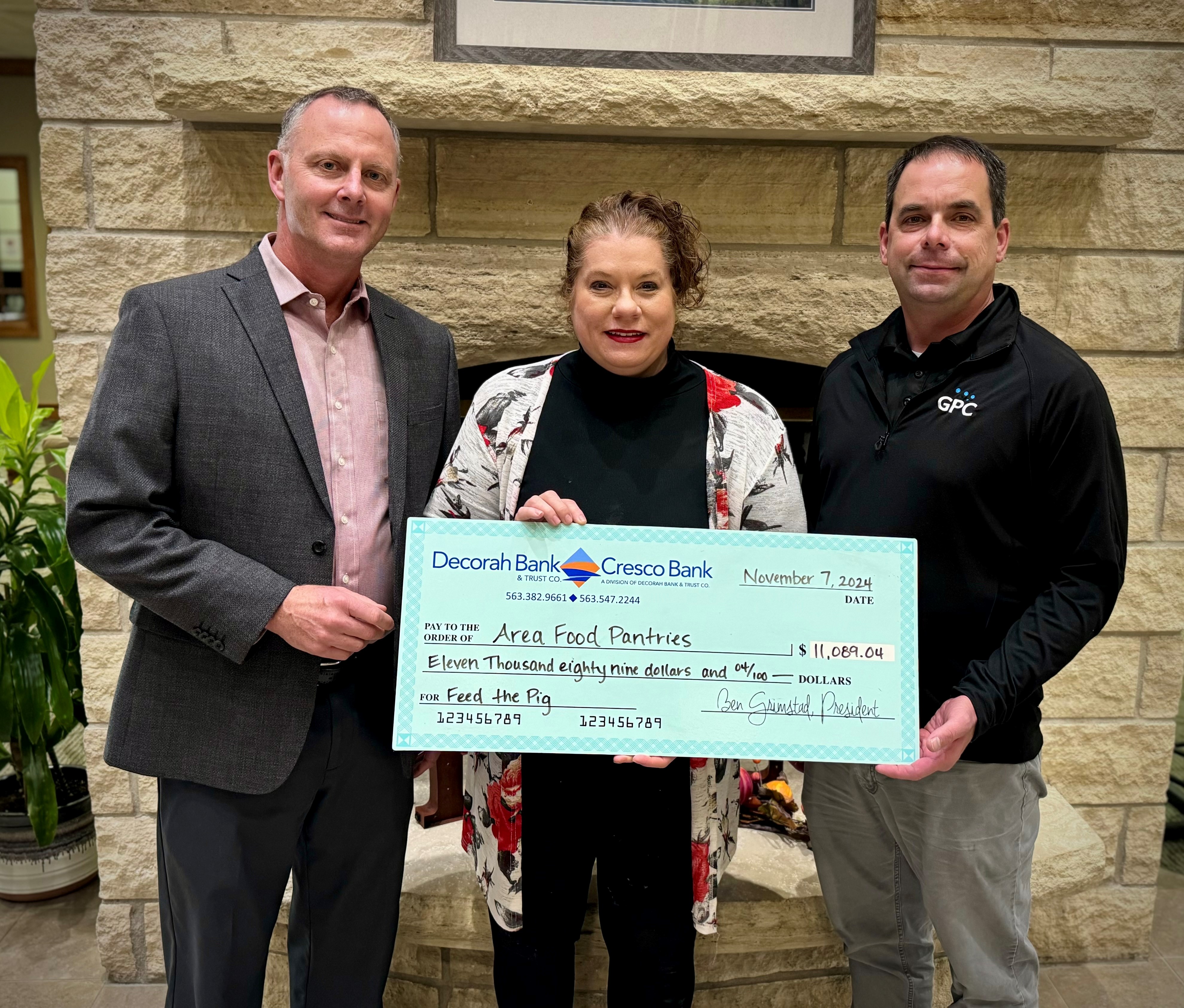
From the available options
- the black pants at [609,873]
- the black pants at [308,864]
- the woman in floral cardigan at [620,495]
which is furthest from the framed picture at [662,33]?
the black pants at [609,873]

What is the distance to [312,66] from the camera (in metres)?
1.70

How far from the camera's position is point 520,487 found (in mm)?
1322

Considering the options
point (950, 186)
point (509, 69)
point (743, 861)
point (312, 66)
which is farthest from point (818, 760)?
point (312, 66)

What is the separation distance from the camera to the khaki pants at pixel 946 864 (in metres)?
1.33

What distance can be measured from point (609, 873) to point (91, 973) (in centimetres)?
151

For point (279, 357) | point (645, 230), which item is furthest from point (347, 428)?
point (645, 230)

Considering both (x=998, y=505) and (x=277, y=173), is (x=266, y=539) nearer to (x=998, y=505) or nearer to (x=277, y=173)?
(x=277, y=173)

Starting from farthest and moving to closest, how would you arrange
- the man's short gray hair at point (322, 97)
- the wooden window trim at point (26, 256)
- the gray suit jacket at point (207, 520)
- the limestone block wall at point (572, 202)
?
the wooden window trim at point (26, 256) → the limestone block wall at point (572, 202) → the man's short gray hair at point (322, 97) → the gray suit jacket at point (207, 520)

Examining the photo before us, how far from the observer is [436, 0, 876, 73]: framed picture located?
5.93ft

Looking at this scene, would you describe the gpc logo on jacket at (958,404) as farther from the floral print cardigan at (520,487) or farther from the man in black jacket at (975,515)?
the floral print cardigan at (520,487)

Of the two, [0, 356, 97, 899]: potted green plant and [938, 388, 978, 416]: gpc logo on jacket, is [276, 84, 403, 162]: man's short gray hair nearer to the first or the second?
[938, 388, 978, 416]: gpc logo on jacket

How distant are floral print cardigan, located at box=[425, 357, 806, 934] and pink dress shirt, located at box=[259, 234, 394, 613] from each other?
3.8 inches

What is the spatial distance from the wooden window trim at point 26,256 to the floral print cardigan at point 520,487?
7026mm

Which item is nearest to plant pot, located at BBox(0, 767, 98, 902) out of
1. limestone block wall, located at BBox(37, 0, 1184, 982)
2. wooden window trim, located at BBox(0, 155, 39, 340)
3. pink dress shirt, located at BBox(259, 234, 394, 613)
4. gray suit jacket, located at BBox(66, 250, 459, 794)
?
limestone block wall, located at BBox(37, 0, 1184, 982)
